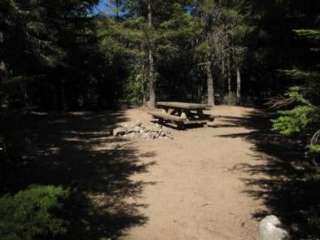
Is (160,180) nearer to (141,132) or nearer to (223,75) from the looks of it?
(141,132)

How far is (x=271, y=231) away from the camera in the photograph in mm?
5230

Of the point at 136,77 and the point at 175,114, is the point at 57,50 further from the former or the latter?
the point at 136,77

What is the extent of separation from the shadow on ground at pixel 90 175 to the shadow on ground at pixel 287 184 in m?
2.07

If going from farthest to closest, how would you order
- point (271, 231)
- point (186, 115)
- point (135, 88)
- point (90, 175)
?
point (135, 88), point (186, 115), point (90, 175), point (271, 231)

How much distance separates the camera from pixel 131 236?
5445 mm

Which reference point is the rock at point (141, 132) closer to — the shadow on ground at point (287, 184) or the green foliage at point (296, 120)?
the shadow on ground at point (287, 184)

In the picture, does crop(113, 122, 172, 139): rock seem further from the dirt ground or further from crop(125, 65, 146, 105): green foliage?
crop(125, 65, 146, 105): green foliage

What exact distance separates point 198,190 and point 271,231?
2204 mm

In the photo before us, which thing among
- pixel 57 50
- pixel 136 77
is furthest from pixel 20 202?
pixel 136 77

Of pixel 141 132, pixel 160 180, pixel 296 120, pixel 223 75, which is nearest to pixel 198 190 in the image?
pixel 160 180

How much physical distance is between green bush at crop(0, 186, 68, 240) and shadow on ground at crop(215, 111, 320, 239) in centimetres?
327

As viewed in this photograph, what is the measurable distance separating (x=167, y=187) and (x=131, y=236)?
208 cm

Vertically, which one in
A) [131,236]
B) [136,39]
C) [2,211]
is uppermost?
[136,39]

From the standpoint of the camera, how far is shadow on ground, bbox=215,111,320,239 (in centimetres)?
593
